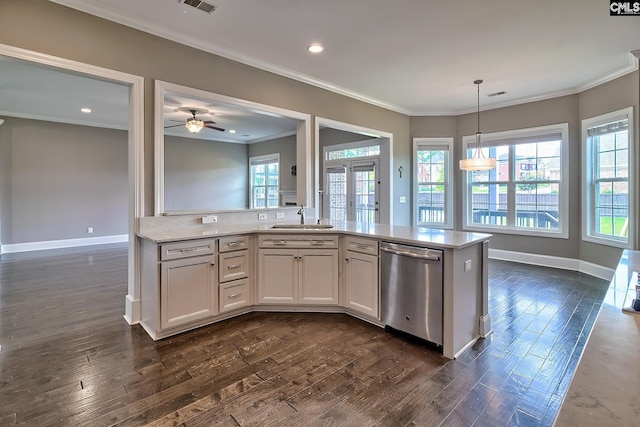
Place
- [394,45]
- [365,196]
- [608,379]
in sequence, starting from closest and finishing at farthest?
[608,379] → [394,45] → [365,196]

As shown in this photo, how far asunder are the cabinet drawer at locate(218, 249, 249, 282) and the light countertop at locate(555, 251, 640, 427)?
277 cm

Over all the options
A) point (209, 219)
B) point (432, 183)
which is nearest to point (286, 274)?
point (209, 219)

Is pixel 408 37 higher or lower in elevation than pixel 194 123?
higher

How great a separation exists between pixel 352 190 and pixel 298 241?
13.0ft

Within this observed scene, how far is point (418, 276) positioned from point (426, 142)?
4.62 meters

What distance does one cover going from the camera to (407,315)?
2.81 meters


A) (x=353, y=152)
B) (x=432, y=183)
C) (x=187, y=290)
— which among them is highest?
(x=353, y=152)

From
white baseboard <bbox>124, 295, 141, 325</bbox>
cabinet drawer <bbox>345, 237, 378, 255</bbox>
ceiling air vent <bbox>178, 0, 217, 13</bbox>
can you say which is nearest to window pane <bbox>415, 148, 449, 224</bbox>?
cabinet drawer <bbox>345, 237, 378, 255</bbox>

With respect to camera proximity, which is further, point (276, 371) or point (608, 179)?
point (608, 179)

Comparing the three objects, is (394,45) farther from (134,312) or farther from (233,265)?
(134,312)

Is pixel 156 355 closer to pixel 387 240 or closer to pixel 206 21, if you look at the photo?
pixel 387 240

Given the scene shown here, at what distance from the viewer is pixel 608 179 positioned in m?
4.75

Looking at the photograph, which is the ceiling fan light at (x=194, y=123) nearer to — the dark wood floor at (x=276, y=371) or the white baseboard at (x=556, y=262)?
the dark wood floor at (x=276, y=371)

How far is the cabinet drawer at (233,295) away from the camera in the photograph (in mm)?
3168
